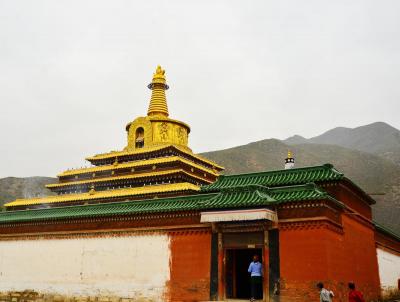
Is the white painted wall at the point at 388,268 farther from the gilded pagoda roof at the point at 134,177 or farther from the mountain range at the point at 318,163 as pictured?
the mountain range at the point at 318,163

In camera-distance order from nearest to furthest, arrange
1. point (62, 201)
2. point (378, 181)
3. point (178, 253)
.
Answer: point (178, 253), point (62, 201), point (378, 181)

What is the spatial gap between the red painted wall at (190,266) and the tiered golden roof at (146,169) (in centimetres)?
882

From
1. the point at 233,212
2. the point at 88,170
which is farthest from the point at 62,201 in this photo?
the point at 233,212

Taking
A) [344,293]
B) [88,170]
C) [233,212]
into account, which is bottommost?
[344,293]

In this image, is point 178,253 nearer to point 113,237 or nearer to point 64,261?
point 113,237

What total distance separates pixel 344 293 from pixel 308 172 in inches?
241

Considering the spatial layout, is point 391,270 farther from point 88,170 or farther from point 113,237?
point 88,170

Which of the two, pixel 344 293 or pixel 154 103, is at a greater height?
pixel 154 103

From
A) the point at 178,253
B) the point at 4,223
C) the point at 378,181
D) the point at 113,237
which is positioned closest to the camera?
the point at 178,253

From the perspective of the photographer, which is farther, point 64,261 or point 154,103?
point 154,103

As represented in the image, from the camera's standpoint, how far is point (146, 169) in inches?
1454

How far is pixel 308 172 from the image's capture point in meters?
24.3

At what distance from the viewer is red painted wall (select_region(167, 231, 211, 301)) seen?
2311 cm

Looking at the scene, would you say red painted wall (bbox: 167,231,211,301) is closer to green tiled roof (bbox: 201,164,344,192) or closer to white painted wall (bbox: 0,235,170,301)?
white painted wall (bbox: 0,235,170,301)
